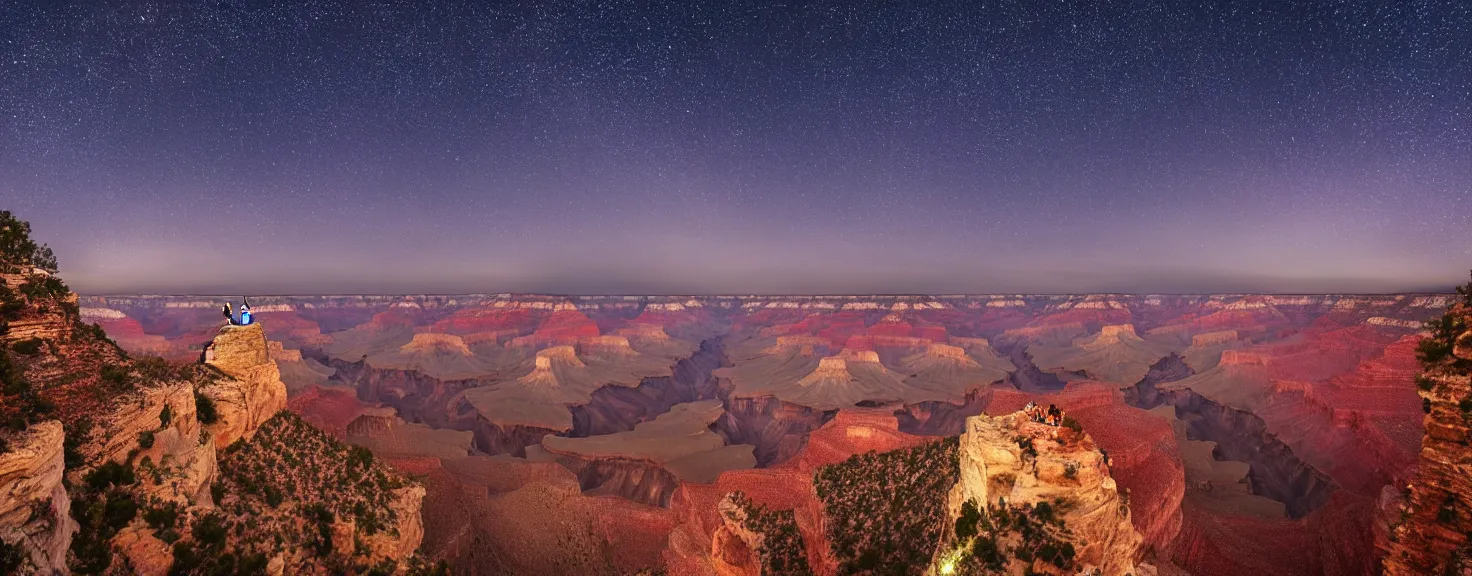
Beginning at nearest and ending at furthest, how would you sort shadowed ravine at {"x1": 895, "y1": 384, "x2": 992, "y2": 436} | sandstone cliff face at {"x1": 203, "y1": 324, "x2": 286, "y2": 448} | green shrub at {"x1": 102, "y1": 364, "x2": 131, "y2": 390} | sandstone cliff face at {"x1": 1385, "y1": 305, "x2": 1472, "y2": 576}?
sandstone cliff face at {"x1": 1385, "y1": 305, "x2": 1472, "y2": 576} < green shrub at {"x1": 102, "y1": 364, "x2": 131, "y2": 390} < sandstone cliff face at {"x1": 203, "y1": 324, "x2": 286, "y2": 448} < shadowed ravine at {"x1": 895, "y1": 384, "x2": 992, "y2": 436}

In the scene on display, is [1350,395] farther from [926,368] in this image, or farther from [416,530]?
[416,530]

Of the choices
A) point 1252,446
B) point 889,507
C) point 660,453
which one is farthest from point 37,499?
point 1252,446

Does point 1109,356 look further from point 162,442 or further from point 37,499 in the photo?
point 37,499

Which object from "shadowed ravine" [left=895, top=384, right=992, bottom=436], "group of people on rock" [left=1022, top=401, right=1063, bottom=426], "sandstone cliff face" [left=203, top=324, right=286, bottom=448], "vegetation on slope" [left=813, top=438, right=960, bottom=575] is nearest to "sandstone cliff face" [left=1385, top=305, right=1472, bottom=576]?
"group of people on rock" [left=1022, top=401, right=1063, bottom=426]

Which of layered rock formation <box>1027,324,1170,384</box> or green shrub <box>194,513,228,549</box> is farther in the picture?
layered rock formation <box>1027,324,1170,384</box>

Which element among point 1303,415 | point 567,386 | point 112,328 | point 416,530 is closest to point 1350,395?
point 1303,415

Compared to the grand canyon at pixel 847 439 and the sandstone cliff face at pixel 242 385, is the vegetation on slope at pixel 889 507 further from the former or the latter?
the sandstone cliff face at pixel 242 385

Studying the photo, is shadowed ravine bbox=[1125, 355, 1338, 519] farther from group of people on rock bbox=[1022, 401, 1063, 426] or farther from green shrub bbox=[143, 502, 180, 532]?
green shrub bbox=[143, 502, 180, 532]

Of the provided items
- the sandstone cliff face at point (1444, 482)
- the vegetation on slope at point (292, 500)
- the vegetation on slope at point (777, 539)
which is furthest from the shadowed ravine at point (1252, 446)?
the vegetation on slope at point (292, 500)
